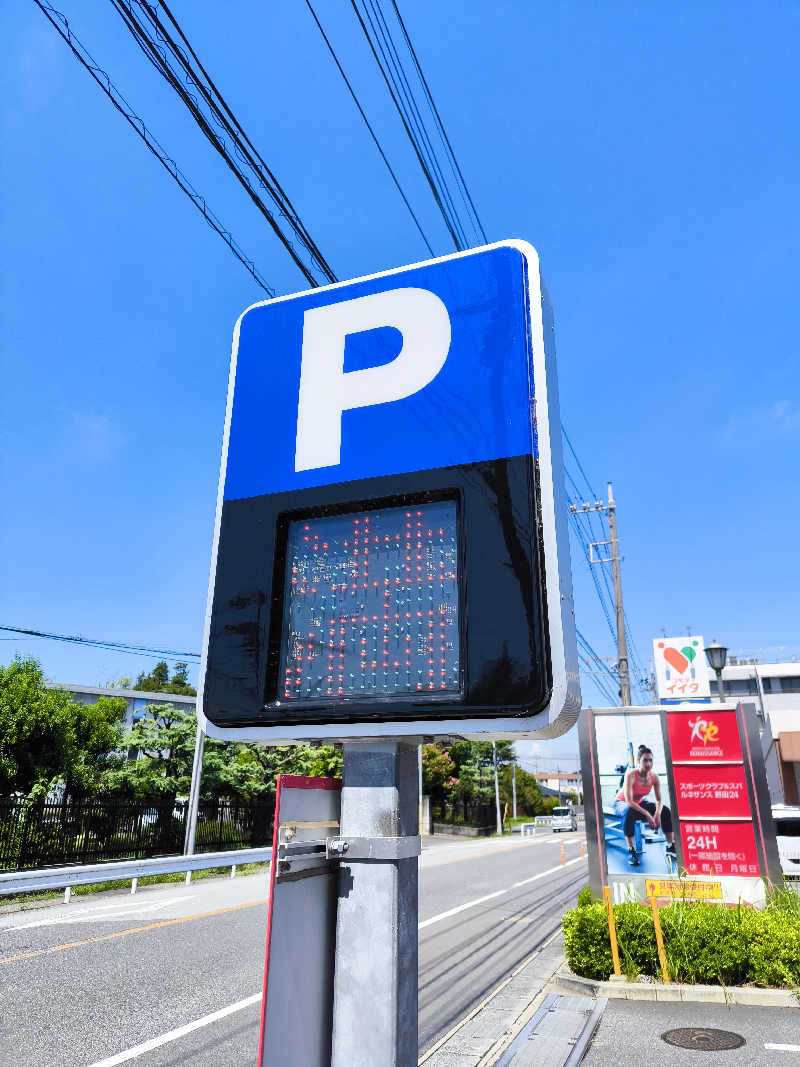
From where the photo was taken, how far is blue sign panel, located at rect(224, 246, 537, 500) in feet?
7.58

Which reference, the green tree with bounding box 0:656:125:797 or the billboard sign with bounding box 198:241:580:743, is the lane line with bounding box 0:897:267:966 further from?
the green tree with bounding box 0:656:125:797

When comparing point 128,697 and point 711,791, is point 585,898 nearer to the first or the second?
point 711,791

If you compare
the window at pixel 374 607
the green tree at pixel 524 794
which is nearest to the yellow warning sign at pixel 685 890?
the window at pixel 374 607

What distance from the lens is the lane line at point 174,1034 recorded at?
5.65 metres

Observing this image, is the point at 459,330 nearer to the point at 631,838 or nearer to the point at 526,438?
the point at 526,438

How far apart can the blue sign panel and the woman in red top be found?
925cm

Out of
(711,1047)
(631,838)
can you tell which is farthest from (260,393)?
(631,838)

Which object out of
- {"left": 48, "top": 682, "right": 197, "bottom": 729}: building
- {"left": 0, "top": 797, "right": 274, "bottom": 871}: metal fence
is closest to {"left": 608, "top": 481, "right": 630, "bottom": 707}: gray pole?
{"left": 0, "top": 797, "right": 274, "bottom": 871}: metal fence

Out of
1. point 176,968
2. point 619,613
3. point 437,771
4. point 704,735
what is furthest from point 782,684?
point 176,968

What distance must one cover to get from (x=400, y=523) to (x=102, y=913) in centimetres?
A: 1365

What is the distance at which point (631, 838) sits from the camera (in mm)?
9875

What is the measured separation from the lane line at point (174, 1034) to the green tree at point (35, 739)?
18.1 m

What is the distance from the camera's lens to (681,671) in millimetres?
20484

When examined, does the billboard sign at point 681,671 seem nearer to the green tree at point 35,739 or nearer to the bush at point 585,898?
the bush at point 585,898
